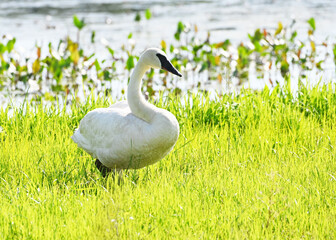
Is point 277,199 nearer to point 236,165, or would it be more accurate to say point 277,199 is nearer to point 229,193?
point 229,193

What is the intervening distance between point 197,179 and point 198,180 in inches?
1.3

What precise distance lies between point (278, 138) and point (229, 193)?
5.06ft

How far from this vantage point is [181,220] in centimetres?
389

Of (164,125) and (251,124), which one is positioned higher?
(164,125)

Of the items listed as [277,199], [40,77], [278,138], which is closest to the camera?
[277,199]

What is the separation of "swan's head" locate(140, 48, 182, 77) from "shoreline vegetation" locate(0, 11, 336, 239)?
85cm

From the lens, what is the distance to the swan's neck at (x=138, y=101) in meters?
4.60

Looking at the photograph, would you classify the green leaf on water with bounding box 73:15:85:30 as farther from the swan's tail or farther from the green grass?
the swan's tail

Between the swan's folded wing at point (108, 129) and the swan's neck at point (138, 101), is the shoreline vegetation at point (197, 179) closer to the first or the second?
the swan's folded wing at point (108, 129)

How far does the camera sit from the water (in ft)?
40.7

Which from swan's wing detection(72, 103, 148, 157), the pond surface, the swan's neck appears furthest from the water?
the swan's neck

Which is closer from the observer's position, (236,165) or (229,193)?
(229,193)

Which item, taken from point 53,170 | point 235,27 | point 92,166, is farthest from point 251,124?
point 235,27

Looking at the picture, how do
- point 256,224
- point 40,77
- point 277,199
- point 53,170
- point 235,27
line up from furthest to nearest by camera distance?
1. point 235,27
2. point 40,77
3. point 53,170
4. point 277,199
5. point 256,224
